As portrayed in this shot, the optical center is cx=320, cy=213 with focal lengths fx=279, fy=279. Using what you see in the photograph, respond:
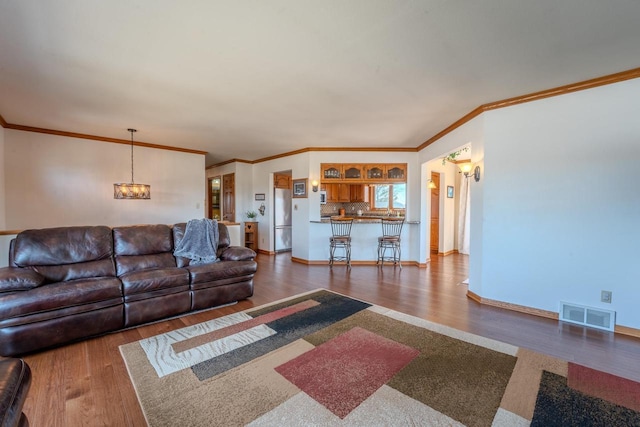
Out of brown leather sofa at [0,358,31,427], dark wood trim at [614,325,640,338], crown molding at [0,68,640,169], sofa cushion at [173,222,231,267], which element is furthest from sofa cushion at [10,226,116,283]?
dark wood trim at [614,325,640,338]

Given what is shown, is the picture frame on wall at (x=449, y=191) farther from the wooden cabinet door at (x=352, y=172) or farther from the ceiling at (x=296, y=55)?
the ceiling at (x=296, y=55)

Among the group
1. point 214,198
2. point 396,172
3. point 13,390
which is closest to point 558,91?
point 396,172

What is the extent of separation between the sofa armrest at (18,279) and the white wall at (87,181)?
3053 millimetres

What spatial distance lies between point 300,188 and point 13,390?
5.47 m

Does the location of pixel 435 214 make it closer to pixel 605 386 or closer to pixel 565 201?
pixel 565 201

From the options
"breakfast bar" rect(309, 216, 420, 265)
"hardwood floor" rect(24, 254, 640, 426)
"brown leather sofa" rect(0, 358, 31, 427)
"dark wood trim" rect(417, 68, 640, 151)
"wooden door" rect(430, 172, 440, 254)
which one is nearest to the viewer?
"brown leather sofa" rect(0, 358, 31, 427)

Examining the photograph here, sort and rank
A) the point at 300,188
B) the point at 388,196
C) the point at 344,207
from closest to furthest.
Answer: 1. the point at 300,188
2. the point at 388,196
3. the point at 344,207

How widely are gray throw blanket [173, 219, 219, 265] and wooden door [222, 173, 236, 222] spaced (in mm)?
3900

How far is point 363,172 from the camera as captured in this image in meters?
6.19

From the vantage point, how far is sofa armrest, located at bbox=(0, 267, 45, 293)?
2379 mm

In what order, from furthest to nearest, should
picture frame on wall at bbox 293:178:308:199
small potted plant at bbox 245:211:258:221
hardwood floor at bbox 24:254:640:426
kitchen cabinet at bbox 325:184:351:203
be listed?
small potted plant at bbox 245:211:258:221, kitchen cabinet at bbox 325:184:351:203, picture frame on wall at bbox 293:178:308:199, hardwood floor at bbox 24:254:640:426

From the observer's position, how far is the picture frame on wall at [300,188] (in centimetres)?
629

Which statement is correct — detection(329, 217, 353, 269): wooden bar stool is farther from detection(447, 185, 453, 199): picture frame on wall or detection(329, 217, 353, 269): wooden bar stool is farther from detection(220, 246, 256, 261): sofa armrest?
detection(447, 185, 453, 199): picture frame on wall

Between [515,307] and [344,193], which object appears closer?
[515,307]
